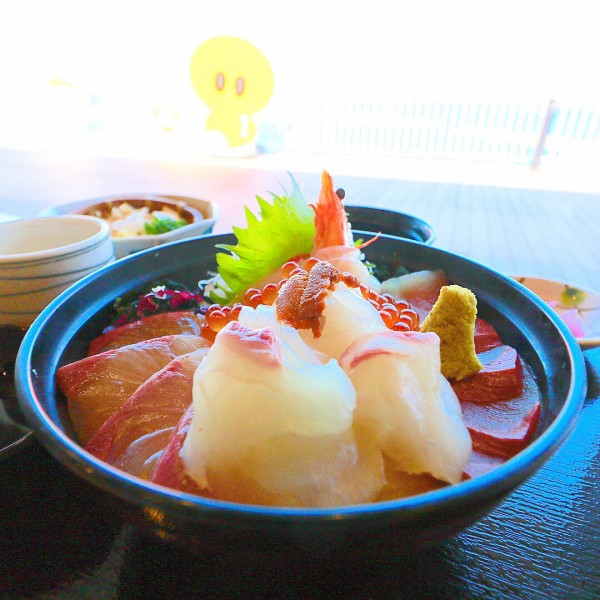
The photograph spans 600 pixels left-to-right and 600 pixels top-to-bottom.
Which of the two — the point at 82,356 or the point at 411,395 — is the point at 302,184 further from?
the point at 411,395

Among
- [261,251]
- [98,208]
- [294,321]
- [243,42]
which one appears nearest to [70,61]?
[243,42]

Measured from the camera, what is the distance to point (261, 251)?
1081 mm

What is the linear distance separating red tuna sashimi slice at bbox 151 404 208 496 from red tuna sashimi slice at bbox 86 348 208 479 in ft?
0.21

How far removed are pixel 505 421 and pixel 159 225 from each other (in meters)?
1.24

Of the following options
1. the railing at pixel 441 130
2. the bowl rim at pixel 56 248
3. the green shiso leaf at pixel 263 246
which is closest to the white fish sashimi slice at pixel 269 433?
the green shiso leaf at pixel 263 246

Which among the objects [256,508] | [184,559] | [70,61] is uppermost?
[70,61]

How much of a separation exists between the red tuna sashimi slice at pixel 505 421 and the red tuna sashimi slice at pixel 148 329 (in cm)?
53

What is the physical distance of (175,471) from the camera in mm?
506

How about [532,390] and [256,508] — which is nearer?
[256,508]

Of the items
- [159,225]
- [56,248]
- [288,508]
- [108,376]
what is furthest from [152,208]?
[288,508]

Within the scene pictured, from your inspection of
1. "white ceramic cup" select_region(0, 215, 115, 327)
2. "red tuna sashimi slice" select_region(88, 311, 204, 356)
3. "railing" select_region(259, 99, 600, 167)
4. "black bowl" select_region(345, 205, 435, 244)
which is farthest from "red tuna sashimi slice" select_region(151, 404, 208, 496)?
"railing" select_region(259, 99, 600, 167)

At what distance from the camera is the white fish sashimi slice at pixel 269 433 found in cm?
49

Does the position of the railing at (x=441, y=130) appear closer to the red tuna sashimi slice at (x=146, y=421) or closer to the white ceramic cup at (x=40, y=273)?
the white ceramic cup at (x=40, y=273)

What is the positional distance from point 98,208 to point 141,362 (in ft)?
3.81
